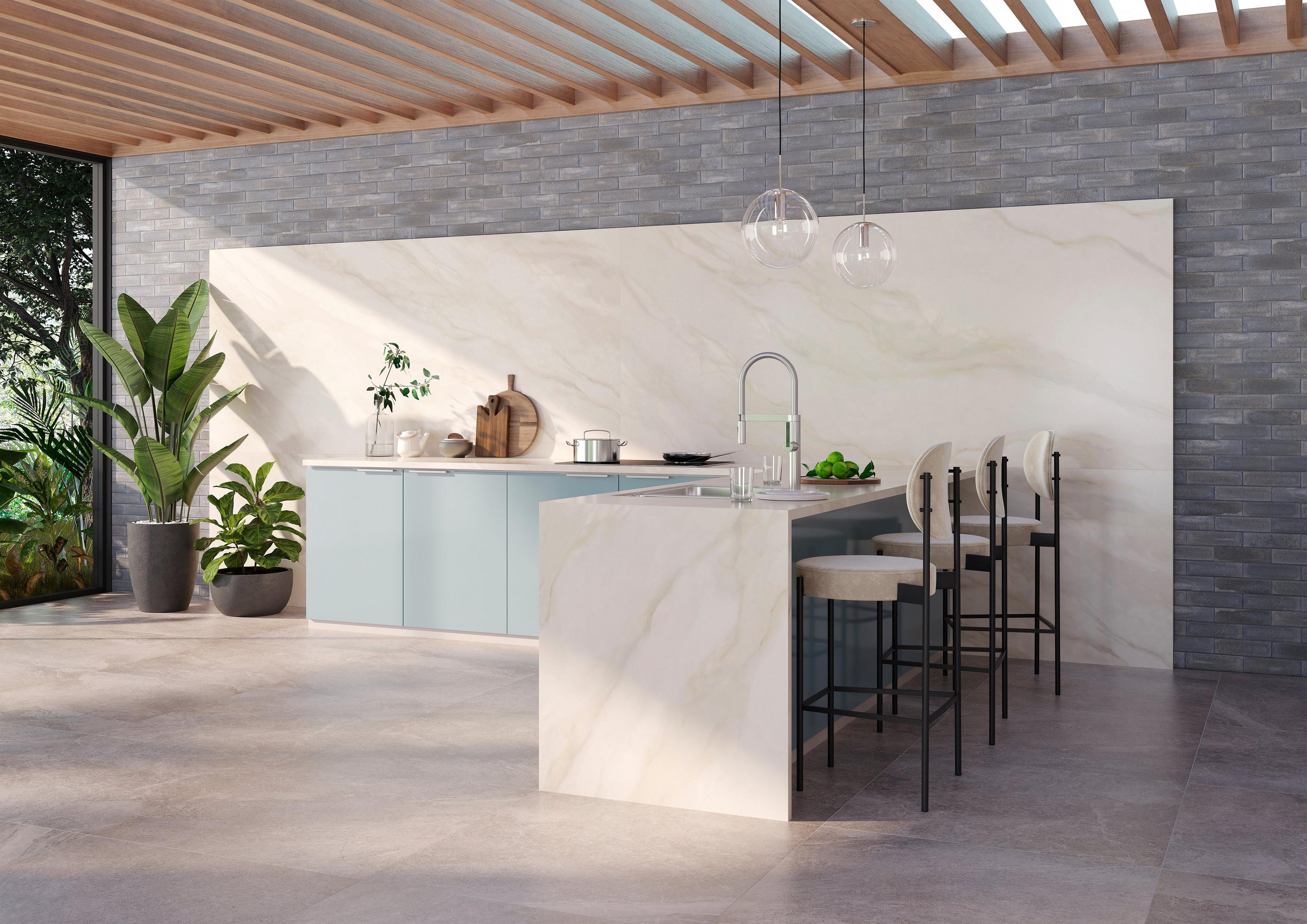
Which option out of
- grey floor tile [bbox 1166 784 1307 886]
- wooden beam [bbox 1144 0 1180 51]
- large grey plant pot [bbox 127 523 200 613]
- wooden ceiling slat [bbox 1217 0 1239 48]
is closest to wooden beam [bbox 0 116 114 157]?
large grey plant pot [bbox 127 523 200 613]

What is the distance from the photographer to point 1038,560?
218 inches

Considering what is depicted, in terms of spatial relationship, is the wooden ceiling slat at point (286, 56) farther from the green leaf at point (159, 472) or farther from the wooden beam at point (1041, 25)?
the wooden beam at point (1041, 25)

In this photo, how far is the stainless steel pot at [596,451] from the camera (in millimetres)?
6410

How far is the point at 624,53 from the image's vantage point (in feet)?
19.0

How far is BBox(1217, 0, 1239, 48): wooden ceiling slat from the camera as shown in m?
5.02

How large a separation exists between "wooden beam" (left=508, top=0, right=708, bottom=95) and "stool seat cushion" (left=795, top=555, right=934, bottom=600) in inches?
106

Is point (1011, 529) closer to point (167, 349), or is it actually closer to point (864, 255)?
point (864, 255)

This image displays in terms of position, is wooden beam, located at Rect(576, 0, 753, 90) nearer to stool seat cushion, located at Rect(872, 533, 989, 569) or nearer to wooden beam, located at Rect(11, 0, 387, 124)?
wooden beam, located at Rect(11, 0, 387, 124)

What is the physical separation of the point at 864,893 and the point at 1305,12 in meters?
4.47

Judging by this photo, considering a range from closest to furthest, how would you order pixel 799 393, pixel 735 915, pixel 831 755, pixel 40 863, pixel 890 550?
pixel 735 915 < pixel 40 863 < pixel 831 755 < pixel 890 550 < pixel 799 393

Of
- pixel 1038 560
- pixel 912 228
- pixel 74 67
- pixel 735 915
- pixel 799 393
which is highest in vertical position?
pixel 74 67

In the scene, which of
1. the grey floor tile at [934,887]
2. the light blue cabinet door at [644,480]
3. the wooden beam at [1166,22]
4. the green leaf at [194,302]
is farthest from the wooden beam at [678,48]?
the grey floor tile at [934,887]

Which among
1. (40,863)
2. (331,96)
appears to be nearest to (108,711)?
(40,863)

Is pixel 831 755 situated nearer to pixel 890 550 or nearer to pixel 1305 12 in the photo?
pixel 890 550
